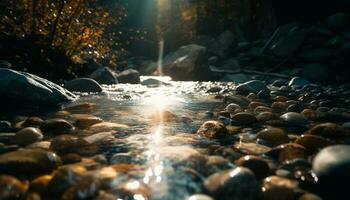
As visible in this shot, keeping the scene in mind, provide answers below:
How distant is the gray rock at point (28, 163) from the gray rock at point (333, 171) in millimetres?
1930

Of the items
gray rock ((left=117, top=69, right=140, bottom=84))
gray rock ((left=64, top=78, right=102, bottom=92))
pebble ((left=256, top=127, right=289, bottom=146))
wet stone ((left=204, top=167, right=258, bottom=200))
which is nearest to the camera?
wet stone ((left=204, top=167, right=258, bottom=200))

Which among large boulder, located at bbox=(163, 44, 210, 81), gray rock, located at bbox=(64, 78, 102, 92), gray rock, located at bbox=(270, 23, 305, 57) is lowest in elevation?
gray rock, located at bbox=(64, 78, 102, 92)

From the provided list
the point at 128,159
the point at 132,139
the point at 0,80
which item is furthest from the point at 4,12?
the point at 128,159

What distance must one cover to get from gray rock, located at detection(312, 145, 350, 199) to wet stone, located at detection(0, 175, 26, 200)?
1.92m

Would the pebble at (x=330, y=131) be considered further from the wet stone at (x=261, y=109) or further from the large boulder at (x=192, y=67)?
the large boulder at (x=192, y=67)

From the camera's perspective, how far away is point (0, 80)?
6.19 meters

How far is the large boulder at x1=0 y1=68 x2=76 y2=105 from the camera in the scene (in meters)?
6.18

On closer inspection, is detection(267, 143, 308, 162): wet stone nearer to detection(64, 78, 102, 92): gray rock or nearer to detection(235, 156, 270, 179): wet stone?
detection(235, 156, 270, 179): wet stone

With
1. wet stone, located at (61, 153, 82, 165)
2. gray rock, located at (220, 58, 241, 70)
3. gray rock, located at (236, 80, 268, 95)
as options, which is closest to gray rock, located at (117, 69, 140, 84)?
gray rock, located at (236, 80, 268, 95)

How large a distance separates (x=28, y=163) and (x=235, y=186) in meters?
1.46

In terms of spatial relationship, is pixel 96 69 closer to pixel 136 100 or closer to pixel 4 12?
pixel 4 12

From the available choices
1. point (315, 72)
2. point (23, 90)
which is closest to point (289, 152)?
point (23, 90)

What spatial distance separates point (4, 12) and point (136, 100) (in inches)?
195

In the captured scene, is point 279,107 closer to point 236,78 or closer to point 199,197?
point 199,197
